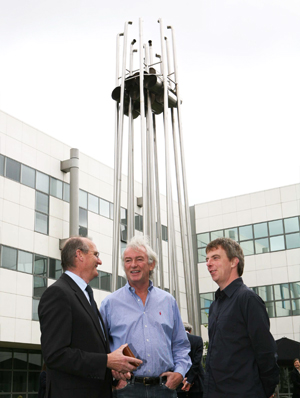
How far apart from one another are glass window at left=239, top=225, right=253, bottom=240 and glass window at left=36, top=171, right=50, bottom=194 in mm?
12722

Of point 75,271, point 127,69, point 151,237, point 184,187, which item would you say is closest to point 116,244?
point 151,237

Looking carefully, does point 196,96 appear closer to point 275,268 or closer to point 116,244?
point 116,244

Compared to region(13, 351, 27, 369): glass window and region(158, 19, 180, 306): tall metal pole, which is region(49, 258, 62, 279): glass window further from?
region(158, 19, 180, 306): tall metal pole

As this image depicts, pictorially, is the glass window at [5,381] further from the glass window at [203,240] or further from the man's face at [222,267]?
the man's face at [222,267]

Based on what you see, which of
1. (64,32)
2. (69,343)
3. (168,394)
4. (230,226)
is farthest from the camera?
(230,226)

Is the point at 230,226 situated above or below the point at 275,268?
above

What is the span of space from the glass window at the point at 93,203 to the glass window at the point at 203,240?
8.79m

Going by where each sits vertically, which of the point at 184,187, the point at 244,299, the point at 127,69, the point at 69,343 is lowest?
the point at 69,343

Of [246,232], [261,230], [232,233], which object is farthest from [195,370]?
[232,233]

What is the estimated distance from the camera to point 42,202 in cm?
2409

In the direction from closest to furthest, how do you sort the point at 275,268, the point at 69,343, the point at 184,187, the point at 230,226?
the point at 69,343 < the point at 184,187 < the point at 275,268 < the point at 230,226

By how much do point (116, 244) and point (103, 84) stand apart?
611 centimetres

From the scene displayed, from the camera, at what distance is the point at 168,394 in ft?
12.6

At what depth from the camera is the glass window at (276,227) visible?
30188 mm
